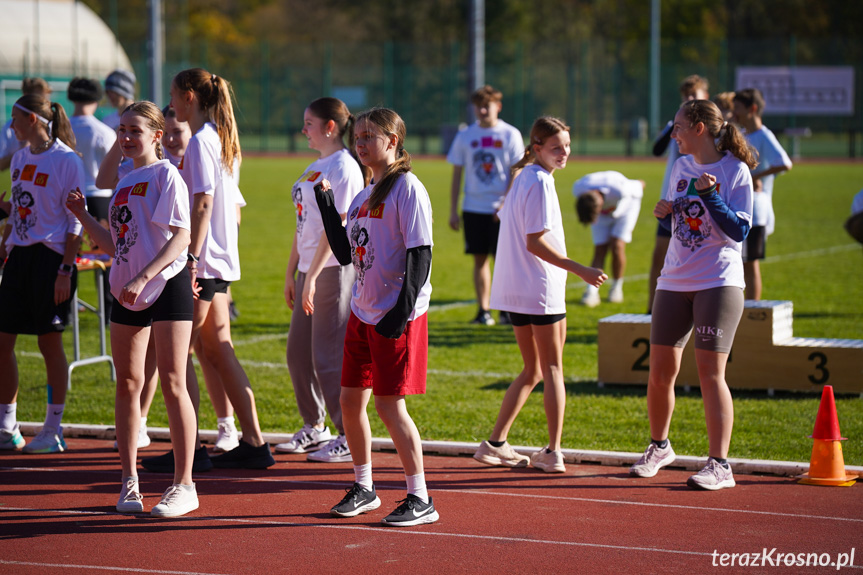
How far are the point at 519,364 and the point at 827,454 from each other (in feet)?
12.1

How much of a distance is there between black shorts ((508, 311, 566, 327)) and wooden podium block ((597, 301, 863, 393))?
2269mm

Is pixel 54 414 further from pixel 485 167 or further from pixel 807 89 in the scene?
pixel 807 89

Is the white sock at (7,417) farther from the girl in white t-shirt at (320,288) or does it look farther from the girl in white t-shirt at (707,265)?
the girl in white t-shirt at (707,265)

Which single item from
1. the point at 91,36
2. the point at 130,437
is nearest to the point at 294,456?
the point at 130,437

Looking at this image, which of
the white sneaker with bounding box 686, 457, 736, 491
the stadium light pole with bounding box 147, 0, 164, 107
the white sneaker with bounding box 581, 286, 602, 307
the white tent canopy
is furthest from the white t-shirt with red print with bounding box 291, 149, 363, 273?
the white tent canopy

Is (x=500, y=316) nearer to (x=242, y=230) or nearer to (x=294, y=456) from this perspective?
(x=294, y=456)

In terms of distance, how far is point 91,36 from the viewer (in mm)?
51750

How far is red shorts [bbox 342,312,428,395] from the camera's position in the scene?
16.2 feet

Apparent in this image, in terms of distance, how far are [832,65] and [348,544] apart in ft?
135

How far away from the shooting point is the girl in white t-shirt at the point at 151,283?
16.6 feet

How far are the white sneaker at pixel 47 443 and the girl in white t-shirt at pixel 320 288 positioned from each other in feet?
4.56

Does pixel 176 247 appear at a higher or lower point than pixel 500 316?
higher

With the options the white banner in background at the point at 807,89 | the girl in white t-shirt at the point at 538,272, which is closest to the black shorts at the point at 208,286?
the girl in white t-shirt at the point at 538,272

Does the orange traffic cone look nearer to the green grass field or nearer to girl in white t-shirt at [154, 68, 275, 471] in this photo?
the green grass field
